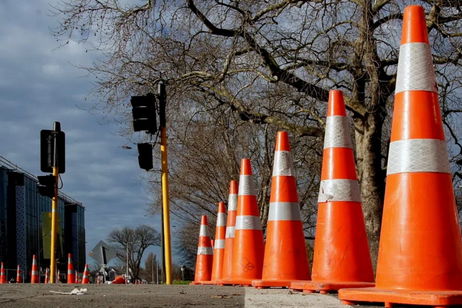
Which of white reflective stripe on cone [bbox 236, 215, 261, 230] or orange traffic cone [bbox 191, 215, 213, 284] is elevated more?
white reflective stripe on cone [bbox 236, 215, 261, 230]

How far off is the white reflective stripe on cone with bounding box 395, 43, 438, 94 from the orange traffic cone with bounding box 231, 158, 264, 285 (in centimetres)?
558

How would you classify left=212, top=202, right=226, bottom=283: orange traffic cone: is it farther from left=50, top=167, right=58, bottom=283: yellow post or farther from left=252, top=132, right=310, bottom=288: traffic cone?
left=252, top=132, right=310, bottom=288: traffic cone

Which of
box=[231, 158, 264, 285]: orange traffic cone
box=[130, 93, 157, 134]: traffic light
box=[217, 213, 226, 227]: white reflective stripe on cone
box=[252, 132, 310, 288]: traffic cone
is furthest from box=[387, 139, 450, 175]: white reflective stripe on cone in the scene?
box=[217, 213, 226, 227]: white reflective stripe on cone

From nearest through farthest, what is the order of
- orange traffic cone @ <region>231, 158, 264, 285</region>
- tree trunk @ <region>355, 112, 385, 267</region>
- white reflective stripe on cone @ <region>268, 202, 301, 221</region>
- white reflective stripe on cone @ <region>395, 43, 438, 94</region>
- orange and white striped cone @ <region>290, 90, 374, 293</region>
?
1. white reflective stripe on cone @ <region>395, 43, 438, 94</region>
2. orange and white striped cone @ <region>290, 90, 374, 293</region>
3. white reflective stripe on cone @ <region>268, 202, 301, 221</region>
4. orange traffic cone @ <region>231, 158, 264, 285</region>
5. tree trunk @ <region>355, 112, 385, 267</region>

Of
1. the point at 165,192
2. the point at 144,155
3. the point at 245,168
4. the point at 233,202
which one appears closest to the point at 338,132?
the point at 245,168

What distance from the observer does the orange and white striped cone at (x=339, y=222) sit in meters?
6.68

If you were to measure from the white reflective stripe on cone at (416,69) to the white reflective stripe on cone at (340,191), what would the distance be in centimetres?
159

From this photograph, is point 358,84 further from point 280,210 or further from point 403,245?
point 403,245

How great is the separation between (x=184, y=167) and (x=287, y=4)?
1906 centimetres

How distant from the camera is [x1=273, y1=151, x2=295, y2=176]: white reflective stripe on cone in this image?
9.01m

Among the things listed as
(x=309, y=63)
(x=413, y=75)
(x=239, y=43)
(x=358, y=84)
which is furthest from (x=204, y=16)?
(x=413, y=75)

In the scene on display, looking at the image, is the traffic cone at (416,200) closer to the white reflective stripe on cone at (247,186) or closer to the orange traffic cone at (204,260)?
the white reflective stripe on cone at (247,186)

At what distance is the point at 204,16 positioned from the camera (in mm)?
14305

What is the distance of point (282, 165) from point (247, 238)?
2315 mm
